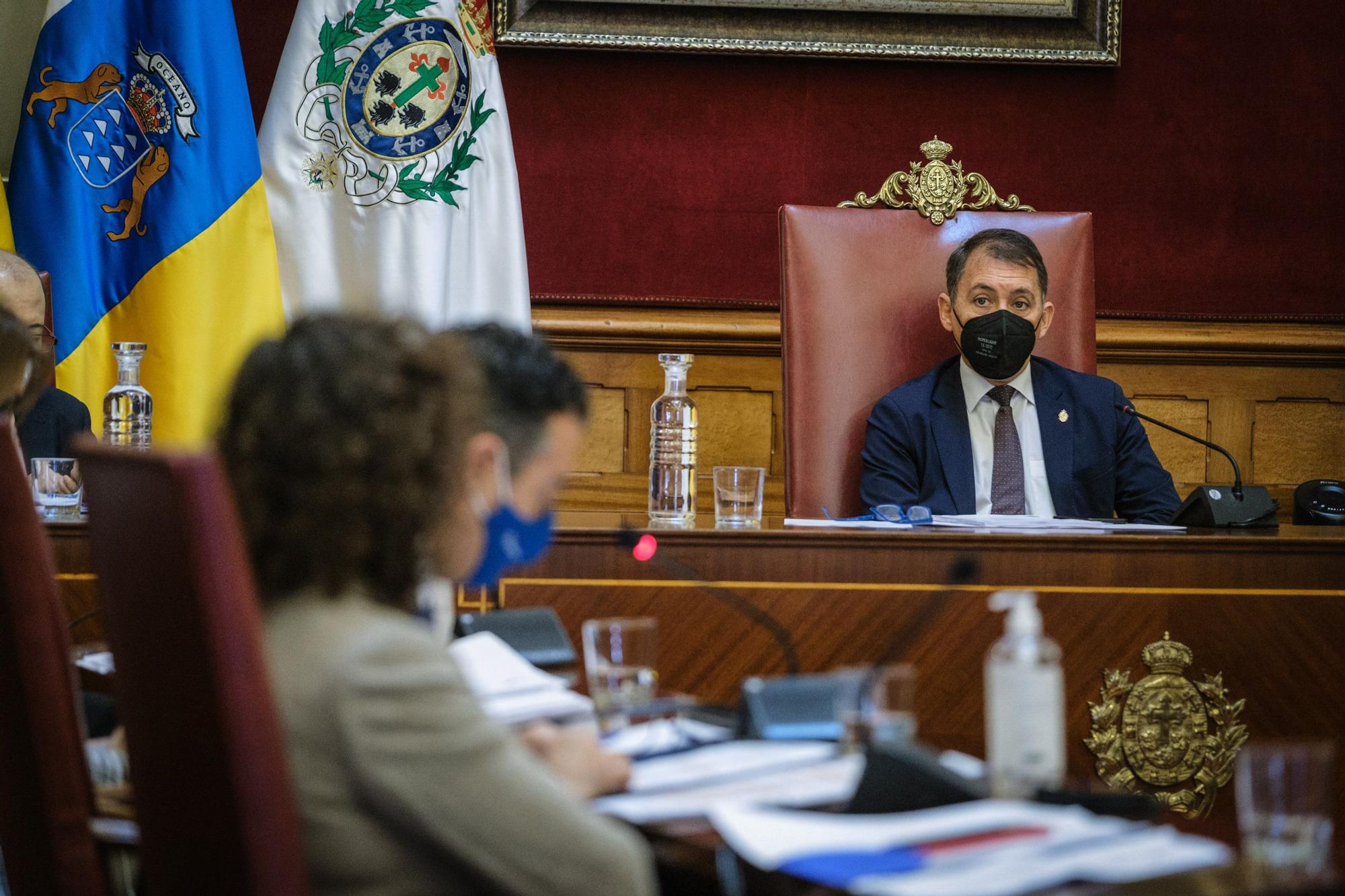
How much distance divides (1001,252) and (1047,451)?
1.46ft

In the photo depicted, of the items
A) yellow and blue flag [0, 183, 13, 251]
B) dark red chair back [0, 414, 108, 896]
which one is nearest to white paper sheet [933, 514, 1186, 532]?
dark red chair back [0, 414, 108, 896]

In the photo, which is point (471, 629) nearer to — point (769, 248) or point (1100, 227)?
point (769, 248)

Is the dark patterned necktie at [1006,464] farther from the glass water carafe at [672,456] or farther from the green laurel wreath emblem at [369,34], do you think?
the green laurel wreath emblem at [369,34]

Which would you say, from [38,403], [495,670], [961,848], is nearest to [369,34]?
[38,403]

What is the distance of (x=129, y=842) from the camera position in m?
1.22

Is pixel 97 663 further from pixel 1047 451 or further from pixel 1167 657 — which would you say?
pixel 1047 451

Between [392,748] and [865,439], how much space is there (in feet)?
7.59

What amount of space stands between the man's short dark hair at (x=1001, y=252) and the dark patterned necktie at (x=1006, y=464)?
0.24 meters

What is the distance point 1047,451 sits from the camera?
10.2ft

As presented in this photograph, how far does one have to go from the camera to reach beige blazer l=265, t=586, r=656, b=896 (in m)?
0.89

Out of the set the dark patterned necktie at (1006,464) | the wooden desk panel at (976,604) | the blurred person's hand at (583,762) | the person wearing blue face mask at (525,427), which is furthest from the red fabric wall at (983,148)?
the blurred person's hand at (583,762)

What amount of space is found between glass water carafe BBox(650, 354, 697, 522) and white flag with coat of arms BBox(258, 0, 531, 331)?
1.02 metres

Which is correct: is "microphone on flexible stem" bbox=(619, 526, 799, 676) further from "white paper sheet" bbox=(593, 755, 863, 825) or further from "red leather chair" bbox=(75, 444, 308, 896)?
"red leather chair" bbox=(75, 444, 308, 896)

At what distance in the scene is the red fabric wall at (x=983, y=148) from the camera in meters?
3.98
